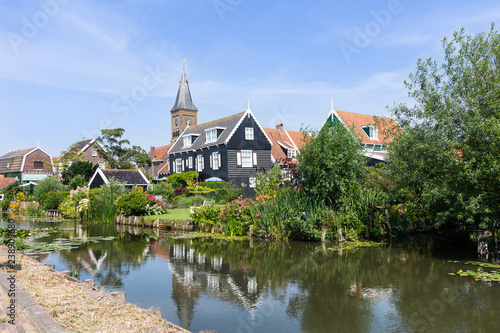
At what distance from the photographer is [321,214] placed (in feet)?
49.8

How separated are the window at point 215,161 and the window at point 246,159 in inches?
94.6

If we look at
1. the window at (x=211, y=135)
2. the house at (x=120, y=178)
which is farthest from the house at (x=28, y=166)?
the window at (x=211, y=135)

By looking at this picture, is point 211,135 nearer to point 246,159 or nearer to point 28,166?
point 246,159

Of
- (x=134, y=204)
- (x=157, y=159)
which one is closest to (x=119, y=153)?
(x=157, y=159)

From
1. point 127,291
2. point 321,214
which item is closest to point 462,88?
point 321,214

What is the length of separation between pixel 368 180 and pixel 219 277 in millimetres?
9609

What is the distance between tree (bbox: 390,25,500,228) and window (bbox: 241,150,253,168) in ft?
80.4

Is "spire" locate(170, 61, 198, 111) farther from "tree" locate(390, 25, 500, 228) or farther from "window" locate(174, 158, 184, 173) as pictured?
"tree" locate(390, 25, 500, 228)

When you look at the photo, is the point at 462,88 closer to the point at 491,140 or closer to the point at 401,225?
the point at 491,140

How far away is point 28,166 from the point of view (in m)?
61.3

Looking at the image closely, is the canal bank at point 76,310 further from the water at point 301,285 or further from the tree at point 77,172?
the tree at point 77,172

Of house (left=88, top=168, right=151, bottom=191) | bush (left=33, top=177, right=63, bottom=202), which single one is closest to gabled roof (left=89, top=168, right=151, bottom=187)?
house (left=88, top=168, right=151, bottom=191)

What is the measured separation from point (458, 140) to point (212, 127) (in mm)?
30663

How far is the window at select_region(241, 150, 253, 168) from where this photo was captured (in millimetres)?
37406
